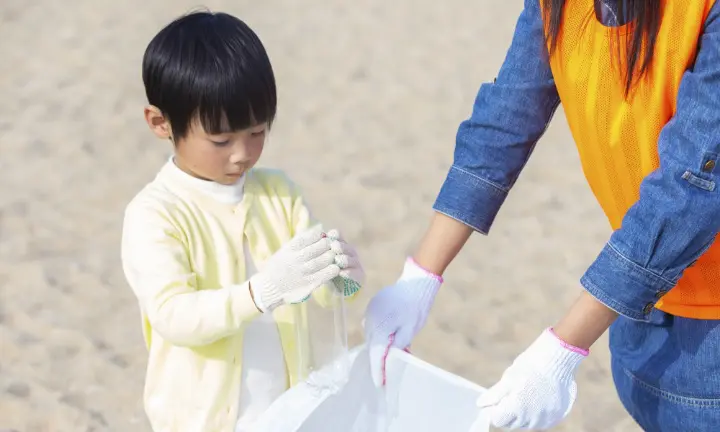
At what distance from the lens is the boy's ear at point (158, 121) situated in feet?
5.34

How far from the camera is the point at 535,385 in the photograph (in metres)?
1.54

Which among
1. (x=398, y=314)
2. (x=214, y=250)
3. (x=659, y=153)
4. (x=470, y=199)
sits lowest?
(x=398, y=314)

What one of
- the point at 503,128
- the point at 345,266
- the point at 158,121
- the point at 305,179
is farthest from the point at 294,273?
the point at 305,179

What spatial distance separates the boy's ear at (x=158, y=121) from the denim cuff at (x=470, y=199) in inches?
19.6

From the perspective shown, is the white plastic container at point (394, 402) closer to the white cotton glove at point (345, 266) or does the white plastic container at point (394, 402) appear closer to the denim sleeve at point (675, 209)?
the white cotton glove at point (345, 266)

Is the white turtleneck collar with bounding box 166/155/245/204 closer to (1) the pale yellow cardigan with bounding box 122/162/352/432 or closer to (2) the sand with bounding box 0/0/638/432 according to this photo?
(1) the pale yellow cardigan with bounding box 122/162/352/432

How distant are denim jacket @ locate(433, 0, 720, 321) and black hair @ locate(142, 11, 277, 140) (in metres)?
0.41

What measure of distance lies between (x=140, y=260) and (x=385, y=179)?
262 centimetres

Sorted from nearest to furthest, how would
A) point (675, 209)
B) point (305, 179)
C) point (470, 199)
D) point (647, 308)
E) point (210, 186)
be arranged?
point (675, 209) < point (647, 308) < point (210, 186) < point (470, 199) < point (305, 179)

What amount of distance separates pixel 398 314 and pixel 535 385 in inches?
12.9

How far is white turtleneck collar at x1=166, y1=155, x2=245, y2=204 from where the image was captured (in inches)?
64.5

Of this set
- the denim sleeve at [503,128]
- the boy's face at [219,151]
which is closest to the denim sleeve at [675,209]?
the denim sleeve at [503,128]

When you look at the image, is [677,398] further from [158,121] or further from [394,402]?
[158,121]

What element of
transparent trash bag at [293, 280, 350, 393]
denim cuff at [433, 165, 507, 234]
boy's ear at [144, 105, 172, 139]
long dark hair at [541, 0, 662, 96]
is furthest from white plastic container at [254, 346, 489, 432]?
long dark hair at [541, 0, 662, 96]
